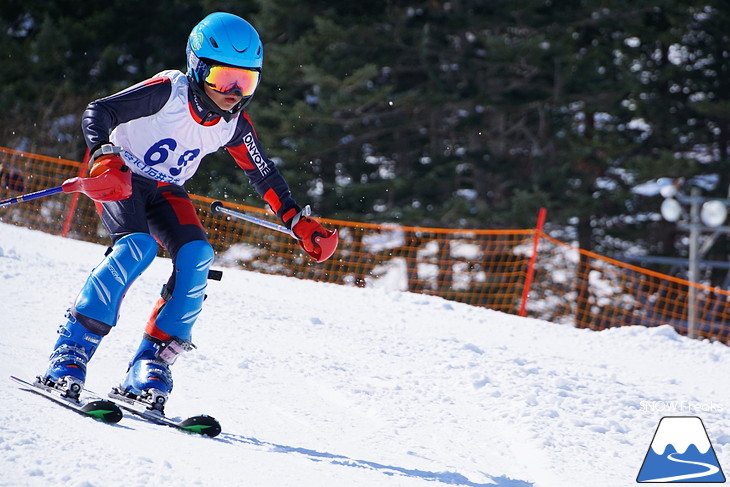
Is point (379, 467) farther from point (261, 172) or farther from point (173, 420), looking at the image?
point (261, 172)

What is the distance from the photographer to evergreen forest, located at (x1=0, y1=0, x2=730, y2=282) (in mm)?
19578

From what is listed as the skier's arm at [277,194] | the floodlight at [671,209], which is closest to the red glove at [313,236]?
the skier's arm at [277,194]

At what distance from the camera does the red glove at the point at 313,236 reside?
410cm

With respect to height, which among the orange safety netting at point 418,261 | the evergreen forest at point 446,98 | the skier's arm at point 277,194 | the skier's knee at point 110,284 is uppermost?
the evergreen forest at point 446,98

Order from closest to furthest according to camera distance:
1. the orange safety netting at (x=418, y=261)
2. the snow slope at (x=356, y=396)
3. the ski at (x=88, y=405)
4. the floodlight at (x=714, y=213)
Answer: the snow slope at (x=356, y=396), the ski at (x=88, y=405), the floodlight at (x=714, y=213), the orange safety netting at (x=418, y=261)

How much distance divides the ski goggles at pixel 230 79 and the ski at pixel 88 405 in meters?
1.42

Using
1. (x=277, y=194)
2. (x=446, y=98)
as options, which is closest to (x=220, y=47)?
(x=277, y=194)

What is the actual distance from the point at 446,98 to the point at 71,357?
1749 cm

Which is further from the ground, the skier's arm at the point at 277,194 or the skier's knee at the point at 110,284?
the skier's arm at the point at 277,194

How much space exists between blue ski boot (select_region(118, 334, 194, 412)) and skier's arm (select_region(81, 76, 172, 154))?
35.5 inches

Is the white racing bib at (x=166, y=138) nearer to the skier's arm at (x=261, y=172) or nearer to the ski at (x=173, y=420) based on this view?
the skier's arm at (x=261, y=172)

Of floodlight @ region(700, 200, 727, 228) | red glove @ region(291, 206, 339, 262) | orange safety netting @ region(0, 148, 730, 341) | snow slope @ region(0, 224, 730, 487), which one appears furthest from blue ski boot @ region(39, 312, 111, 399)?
floodlight @ region(700, 200, 727, 228)

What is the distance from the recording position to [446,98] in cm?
2027

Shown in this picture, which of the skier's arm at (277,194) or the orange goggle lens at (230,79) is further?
the skier's arm at (277,194)
